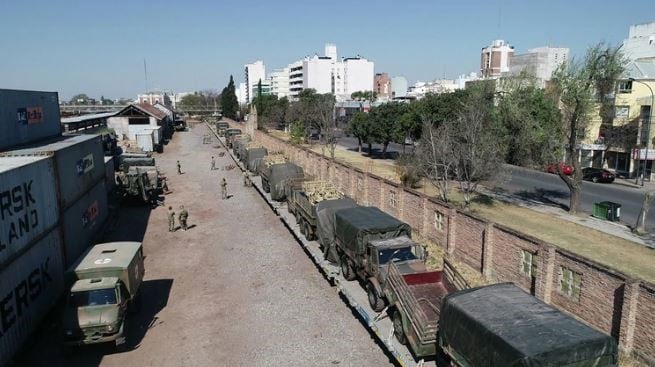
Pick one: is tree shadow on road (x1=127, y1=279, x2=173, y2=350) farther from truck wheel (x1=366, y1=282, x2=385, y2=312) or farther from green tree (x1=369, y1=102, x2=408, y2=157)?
green tree (x1=369, y1=102, x2=408, y2=157)

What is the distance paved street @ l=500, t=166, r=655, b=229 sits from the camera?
30547 mm

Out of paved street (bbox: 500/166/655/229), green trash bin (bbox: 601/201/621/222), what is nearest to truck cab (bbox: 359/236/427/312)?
paved street (bbox: 500/166/655/229)

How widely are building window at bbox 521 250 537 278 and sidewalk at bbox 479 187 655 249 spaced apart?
1148cm

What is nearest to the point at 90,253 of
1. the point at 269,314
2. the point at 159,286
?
the point at 159,286

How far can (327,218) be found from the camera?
1898 centimetres

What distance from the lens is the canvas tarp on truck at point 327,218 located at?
Answer: 60.6 ft

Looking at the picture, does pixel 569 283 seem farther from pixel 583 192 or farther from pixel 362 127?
pixel 362 127

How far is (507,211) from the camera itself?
2864cm

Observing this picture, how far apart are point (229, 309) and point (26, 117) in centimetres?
1165

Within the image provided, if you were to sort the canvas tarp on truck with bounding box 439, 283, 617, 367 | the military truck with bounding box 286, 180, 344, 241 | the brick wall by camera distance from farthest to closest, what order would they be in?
the military truck with bounding box 286, 180, 344, 241, the brick wall, the canvas tarp on truck with bounding box 439, 283, 617, 367

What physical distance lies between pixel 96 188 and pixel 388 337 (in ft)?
56.2

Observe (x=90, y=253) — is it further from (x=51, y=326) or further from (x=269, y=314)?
(x=269, y=314)

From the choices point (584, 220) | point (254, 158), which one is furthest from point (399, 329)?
point (254, 158)

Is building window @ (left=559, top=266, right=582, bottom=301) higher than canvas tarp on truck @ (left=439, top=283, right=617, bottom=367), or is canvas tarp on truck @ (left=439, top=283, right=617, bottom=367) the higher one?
canvas tarp on truck @ (left=439, top=283, right=617, bottom=367)
